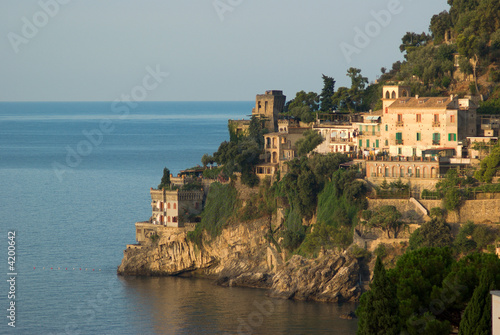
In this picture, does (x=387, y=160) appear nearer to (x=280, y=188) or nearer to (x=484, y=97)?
(x=280, y=188)

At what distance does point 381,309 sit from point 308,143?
4139 centimetres

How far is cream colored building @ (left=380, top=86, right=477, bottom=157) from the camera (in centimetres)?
8200

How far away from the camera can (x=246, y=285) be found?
272ft

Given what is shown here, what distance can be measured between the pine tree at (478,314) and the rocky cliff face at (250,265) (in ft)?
97.1

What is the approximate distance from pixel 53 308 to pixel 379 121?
28986 mm

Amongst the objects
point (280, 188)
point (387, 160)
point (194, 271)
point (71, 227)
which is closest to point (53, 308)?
point (194, 271)

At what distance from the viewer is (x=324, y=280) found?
252 feet

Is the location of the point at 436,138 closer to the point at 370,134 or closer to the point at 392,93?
the point at 370,134

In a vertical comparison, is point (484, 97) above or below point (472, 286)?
above

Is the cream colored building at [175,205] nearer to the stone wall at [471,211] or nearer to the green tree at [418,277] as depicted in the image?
the stone wall at [471,211]

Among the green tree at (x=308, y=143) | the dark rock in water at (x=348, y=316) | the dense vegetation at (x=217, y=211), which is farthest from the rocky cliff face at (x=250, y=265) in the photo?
the green tree at (x=308, y=143)

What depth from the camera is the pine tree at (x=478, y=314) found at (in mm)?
45500

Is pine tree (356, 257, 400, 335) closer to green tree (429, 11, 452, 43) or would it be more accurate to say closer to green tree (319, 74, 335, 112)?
green tree (319, 74, 335, 112)

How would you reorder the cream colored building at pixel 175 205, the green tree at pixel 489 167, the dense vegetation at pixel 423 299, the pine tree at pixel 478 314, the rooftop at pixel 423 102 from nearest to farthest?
the pine tree at pixel 478 314
the dense vegetation at pixel 423 299
the green tree at pixel 489 167
the rooftop at pixel 423 102
the cream colored building at pixel 175 205
